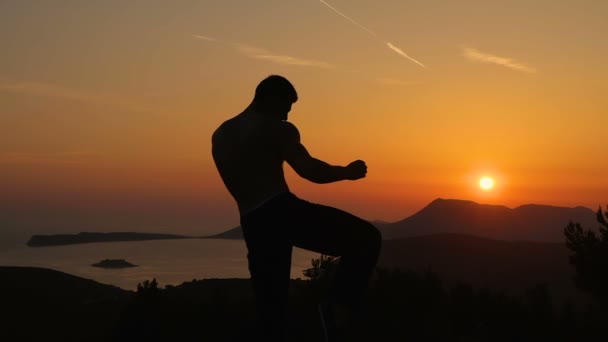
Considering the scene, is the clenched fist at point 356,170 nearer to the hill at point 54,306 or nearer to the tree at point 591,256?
the hill at point 54,306

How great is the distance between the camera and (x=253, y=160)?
4.29m

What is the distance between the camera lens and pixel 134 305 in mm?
8812

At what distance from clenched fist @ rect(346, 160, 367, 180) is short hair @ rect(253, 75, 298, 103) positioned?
62cm

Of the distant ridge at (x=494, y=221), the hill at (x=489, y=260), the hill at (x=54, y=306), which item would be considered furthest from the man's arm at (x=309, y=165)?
the distant ridge at (x=494, y=221)

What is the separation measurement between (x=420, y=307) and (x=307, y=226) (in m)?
6.13

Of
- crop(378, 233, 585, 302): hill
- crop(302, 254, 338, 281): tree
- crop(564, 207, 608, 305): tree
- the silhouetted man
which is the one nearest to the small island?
crop(378, 233, 585, 302): hill

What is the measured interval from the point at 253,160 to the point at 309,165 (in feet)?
1.28

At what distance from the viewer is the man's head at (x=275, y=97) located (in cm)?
437

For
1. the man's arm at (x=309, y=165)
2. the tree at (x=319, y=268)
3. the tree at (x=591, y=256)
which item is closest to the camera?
the man's arm at (x=309, y=165)

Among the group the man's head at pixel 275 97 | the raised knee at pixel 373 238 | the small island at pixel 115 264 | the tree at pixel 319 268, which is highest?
the small island at pixel 115 264

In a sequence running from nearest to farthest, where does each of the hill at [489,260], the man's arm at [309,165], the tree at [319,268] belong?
the man's arm at [309,165], the tree at [319,268], the hill at [489,260]

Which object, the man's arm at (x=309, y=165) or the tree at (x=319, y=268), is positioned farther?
the tree at (x=319, y=268)

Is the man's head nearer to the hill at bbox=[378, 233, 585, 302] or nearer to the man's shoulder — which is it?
the man's shoulder

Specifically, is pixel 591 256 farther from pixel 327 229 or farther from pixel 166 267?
pixel 166 267
